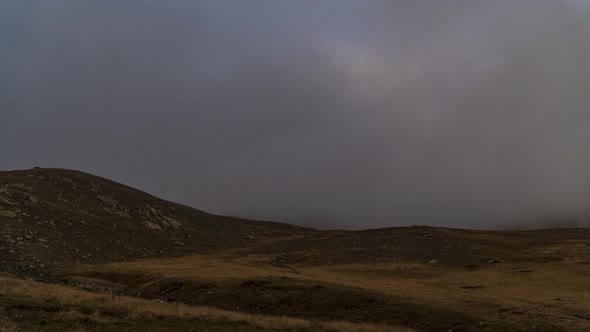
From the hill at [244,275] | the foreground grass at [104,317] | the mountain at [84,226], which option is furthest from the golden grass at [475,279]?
the foreground grass at [104,317]

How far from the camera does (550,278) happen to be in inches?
1939

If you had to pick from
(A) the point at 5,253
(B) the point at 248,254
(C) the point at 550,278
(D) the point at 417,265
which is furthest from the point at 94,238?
(C) the point at 550,278

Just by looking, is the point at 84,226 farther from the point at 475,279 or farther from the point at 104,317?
the point at 475,279

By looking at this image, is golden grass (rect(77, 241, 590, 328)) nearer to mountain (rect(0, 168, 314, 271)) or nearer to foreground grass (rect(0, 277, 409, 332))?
mountain (rect(0, 168, 314, 271))

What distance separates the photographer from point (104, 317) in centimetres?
2119

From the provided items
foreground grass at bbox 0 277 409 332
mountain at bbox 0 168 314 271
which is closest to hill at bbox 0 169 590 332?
foreground grass at bbox 0 277 409 332

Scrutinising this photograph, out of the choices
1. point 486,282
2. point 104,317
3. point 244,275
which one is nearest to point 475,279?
point 486,282

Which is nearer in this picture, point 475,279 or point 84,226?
point 475,279

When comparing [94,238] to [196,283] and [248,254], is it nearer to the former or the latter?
[248,254]

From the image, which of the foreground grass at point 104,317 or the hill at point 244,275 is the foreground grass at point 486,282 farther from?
the foreground grass at point 104,317

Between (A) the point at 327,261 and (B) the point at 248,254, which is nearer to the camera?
(A) the point at 327,261

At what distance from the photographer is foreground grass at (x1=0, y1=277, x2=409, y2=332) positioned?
19094 mm

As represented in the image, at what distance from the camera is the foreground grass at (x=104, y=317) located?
1909 centimetres

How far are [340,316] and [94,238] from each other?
52.4m
